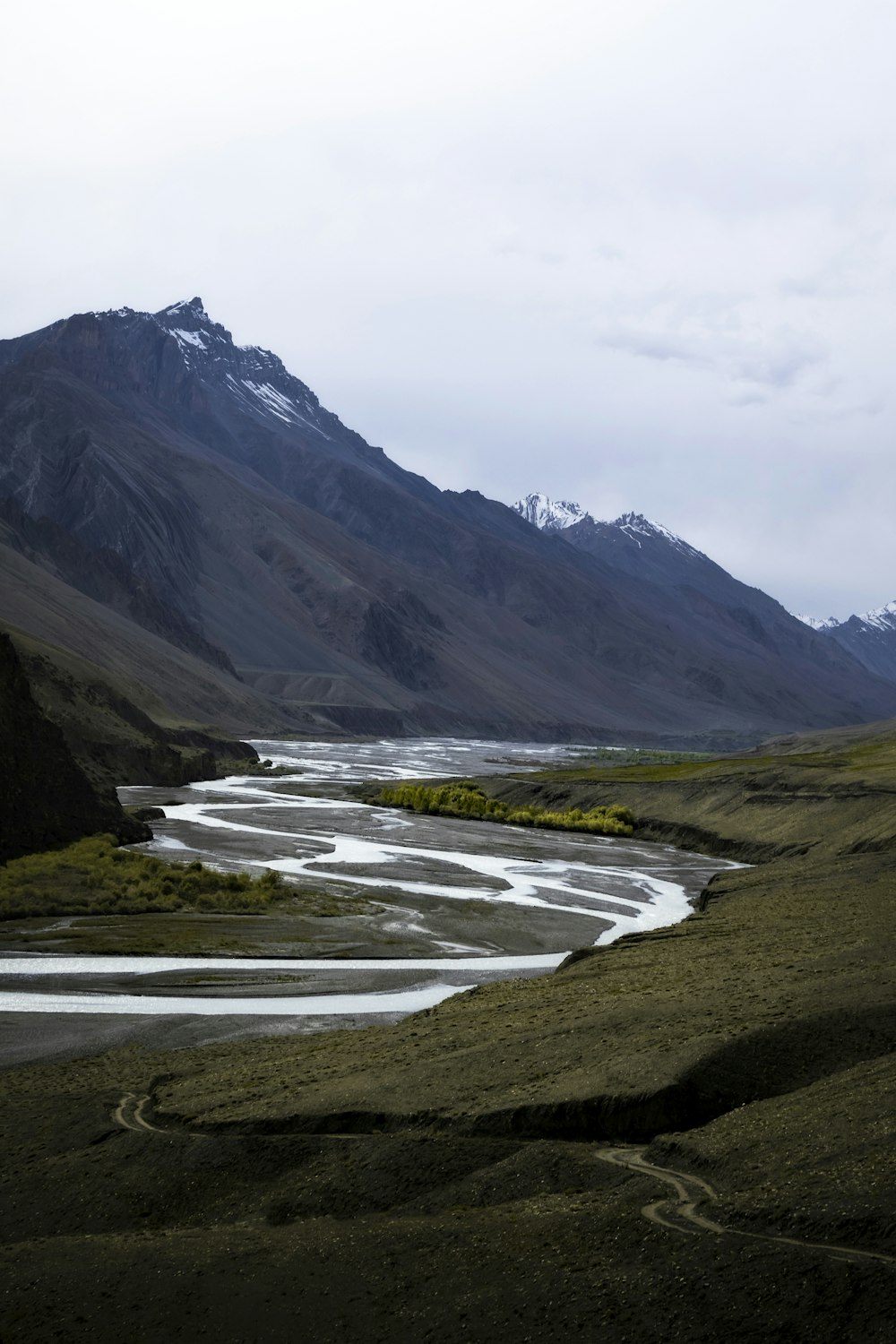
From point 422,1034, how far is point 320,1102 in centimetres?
410

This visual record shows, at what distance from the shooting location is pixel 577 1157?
37.0 feet

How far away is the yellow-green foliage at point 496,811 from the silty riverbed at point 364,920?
2662 mm

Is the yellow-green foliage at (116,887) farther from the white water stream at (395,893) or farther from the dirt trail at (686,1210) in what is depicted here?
the dirt trail at (686,1210)

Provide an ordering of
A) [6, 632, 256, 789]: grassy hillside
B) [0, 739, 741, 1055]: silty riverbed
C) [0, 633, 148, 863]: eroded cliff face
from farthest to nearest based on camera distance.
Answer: [6, 632, 256, 789]: grassy hillside
[0, 633, 148, 863]: eroded cliff face
[0, 739, 741, 1055]: silty riverbed

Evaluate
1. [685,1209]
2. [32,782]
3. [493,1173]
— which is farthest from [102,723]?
[685,1209]

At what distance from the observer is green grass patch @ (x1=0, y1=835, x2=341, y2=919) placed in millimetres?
34125

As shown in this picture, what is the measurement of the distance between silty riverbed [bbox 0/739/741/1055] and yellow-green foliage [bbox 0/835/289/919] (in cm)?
245

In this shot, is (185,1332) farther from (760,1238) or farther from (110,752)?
(110,752)

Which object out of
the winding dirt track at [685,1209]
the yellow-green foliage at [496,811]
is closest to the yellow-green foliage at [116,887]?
the winding dirt track at [685,1209]

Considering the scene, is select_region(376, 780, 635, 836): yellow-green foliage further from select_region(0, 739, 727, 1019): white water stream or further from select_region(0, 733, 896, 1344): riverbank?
select_region(0, 733, 896, 1344): riverbank

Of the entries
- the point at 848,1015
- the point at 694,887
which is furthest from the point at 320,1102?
the point at 694,887

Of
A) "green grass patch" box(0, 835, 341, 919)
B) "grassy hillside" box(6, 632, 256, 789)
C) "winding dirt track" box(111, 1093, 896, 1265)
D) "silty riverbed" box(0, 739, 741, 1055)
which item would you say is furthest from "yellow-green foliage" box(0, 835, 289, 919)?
"grassy hillside" box(6, 632, 256, 789)

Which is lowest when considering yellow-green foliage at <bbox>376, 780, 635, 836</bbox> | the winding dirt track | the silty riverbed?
the silty riverbed

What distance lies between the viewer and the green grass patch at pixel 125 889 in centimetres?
3412
